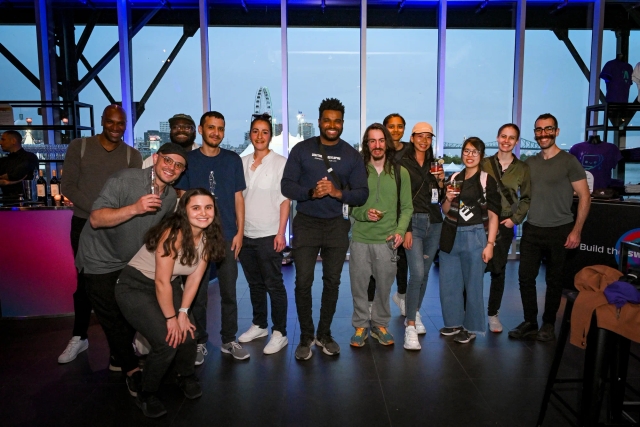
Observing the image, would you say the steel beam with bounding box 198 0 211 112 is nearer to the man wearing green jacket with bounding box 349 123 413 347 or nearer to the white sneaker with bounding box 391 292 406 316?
the man wearing green jacket with bounding box 349 123 413 347

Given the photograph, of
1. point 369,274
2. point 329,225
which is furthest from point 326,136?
point 369,274

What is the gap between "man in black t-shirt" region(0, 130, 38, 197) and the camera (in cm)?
466

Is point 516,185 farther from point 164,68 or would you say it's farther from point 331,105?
point 164,68

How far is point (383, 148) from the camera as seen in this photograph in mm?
3061

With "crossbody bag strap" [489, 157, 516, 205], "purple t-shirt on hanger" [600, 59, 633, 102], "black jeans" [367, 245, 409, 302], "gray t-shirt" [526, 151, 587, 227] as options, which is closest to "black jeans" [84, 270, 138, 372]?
"black jeans" [367, 245, 409, 302]

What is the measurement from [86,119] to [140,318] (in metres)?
5.16

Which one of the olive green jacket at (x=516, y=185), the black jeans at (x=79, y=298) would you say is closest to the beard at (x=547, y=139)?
the olive green jacket at (x=516, y=185)

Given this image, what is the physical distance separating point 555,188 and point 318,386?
2342 millimetres

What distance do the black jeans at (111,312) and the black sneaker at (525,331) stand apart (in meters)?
2.82

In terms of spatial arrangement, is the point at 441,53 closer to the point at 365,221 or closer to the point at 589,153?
the point at 589,153

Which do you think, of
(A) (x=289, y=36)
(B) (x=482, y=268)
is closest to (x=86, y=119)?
(A) (x=289, y=36)

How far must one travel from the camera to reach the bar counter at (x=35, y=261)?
3863 mm

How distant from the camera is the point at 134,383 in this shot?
99.5 inches

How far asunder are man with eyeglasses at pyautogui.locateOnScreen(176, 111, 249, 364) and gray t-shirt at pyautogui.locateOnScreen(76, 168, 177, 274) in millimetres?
459
